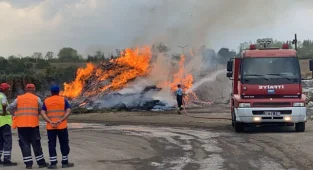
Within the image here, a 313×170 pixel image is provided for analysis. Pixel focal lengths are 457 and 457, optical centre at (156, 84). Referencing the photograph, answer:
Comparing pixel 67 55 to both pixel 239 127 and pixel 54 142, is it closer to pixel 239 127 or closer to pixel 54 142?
pixel 239 127

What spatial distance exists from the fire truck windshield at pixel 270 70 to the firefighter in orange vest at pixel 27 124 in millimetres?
8655

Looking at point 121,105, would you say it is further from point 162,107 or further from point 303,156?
point 303,156

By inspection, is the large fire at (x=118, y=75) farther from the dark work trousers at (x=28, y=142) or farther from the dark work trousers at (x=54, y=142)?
the dark work trousers at (x=54, y=142)

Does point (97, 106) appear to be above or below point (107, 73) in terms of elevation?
below

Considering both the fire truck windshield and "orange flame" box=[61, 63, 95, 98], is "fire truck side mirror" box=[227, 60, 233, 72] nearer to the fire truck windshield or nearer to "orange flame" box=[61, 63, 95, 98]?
the fire truck windshield

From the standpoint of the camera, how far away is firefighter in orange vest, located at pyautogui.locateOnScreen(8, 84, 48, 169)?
990 cm

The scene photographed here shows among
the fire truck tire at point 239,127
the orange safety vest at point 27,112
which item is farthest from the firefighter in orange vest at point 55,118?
the fire truck tire at point 239,127

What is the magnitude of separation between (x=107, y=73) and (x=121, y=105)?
415cm

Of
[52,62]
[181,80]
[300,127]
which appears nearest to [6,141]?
[300,127]

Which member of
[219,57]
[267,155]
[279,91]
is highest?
[219,57]

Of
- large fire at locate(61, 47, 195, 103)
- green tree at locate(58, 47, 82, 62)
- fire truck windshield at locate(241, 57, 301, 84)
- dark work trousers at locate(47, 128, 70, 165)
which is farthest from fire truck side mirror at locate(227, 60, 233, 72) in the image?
green tree at locate(58, 47, 82, 62)

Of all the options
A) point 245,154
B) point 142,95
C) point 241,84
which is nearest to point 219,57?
point 142,95

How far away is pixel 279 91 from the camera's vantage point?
52.9ft

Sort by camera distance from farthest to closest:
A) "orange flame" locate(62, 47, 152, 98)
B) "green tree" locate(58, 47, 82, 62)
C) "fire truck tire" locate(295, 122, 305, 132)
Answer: "green tree" locate(58, 47, 82, 62), "orange flame" locate(62, 47, 152, 98), "fire truck tire" locate(295, 122, 305, 132)
